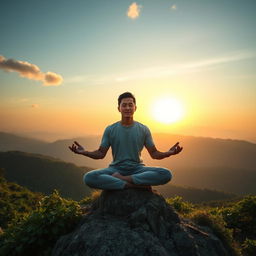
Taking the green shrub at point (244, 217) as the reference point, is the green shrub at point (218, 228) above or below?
above

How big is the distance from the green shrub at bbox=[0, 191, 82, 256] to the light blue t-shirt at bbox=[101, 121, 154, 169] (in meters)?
1.73

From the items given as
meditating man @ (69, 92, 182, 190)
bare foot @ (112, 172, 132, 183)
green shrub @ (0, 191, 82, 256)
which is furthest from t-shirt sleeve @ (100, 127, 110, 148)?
green shrub @ (0, 191, 82, 256)

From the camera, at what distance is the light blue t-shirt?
256 inches

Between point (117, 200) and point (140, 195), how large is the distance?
1.98ft

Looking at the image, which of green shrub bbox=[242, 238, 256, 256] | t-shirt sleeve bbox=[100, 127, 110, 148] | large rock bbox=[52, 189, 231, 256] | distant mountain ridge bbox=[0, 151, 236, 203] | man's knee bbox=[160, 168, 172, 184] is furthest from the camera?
distant mountain ridge bbox=[0, 151, 236, 203]

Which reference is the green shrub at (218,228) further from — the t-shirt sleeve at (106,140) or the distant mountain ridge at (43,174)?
the distant mountain ridge at (43,174)

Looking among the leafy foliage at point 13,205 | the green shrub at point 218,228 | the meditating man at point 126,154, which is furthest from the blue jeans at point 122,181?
the leafy foliage at point 13,205

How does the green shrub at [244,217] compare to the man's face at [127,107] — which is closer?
the man's face at [127,107]

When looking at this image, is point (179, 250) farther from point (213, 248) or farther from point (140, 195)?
point (140, 195)

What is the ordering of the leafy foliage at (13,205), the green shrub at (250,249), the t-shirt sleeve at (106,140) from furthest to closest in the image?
the leafy foliage at (13,205), the green shrub at (250,249), the t-shirt sleeve at (106,140)

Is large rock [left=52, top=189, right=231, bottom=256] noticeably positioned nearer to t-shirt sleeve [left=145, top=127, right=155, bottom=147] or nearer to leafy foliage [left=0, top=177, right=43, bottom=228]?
t-shirt sleeve [left=145, top=127, right=155, bottom=147]

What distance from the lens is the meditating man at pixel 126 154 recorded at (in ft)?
19.9

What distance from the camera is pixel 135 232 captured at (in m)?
5.04

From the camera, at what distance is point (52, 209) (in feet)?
19.8
